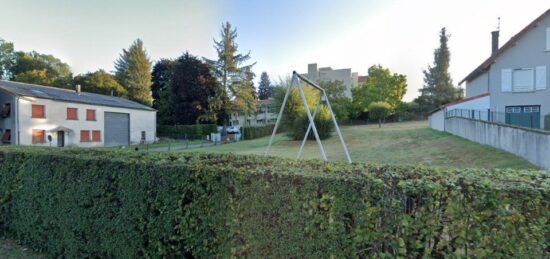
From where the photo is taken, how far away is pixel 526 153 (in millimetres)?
9234

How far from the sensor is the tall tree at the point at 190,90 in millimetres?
39188

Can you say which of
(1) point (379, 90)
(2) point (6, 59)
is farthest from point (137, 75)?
(1) point (379, 90)

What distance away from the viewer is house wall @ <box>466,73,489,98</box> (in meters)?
20.5

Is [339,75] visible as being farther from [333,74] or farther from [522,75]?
[522,75]

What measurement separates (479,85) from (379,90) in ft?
61.4

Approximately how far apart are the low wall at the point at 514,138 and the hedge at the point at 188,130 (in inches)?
1164

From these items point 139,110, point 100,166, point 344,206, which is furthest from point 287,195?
point 139,110

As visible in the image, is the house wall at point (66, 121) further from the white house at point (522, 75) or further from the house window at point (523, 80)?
the house window at point (523, 80)

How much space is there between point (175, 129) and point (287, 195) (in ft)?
130

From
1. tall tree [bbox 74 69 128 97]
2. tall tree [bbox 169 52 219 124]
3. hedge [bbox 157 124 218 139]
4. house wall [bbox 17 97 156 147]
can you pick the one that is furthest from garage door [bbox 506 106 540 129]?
tall tree [bbox 74 69 128 97]

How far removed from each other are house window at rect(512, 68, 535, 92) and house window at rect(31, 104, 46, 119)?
36.2 meters

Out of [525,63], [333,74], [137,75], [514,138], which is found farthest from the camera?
[333,74]

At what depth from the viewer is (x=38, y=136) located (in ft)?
79.5

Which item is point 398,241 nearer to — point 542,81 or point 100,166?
point 100,166
